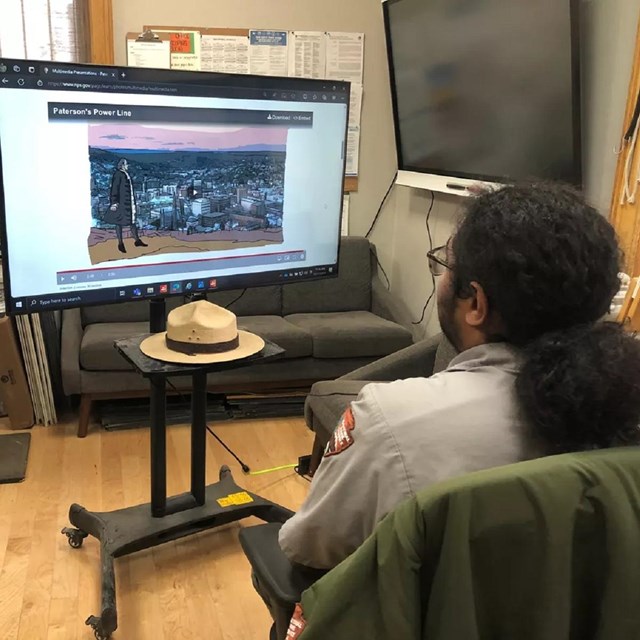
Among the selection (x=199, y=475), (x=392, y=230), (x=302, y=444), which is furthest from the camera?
(x=392, y=230)

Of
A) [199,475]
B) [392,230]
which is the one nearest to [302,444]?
[199,475]

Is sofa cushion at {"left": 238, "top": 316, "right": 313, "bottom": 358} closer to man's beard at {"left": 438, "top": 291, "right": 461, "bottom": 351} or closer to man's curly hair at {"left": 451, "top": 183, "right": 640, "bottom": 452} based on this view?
man's beard at {"left": 438, "top": 291, "right": 461, "bottom": 351}

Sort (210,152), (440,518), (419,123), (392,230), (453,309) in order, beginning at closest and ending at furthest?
(440,518), (453,309), (210,152), (419,123), (392,230)

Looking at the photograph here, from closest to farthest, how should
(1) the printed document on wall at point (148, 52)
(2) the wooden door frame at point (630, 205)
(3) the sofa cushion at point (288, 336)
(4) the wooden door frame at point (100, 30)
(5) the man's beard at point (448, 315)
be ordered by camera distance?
(5) the man's beard at point (448, 315), (2) the wooden door frame at point (630, 205), (3) the sofa cushion at point (288, 336), (4) the wooden door frame at point (100, 30), (1) the printed document on wall at point (148, 52)

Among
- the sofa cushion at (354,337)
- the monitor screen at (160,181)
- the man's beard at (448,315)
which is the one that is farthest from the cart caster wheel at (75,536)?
the man's beard at (448,315)

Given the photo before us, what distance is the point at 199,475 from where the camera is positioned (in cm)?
232

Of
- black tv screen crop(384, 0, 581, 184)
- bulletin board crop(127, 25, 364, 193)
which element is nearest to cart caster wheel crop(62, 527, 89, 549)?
black tv screen crop(384, 0, 581, 184)

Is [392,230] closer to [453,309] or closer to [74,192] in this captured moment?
[74,192]

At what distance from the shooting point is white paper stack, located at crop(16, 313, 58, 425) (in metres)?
3.23

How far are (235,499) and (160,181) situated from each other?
3.63 feet

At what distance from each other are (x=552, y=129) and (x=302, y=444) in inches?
64.1

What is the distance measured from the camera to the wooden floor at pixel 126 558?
2.07 meters

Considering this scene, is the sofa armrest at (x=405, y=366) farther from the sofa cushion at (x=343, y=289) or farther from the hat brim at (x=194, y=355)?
the sofa cushion at (x=343, y=289)

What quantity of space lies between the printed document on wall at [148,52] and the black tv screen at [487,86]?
3.67 feet
